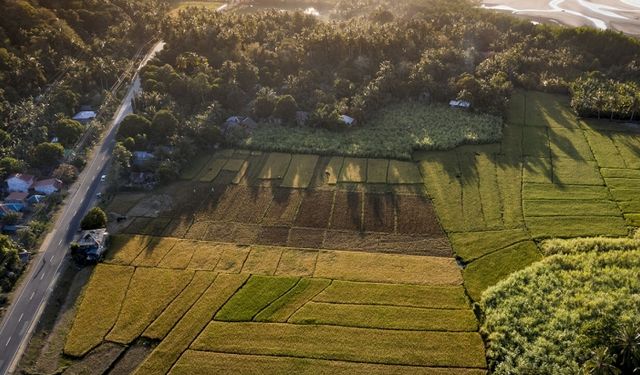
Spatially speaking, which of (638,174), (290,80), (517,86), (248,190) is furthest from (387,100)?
(638,174)

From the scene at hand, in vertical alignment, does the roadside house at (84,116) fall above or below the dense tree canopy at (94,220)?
above

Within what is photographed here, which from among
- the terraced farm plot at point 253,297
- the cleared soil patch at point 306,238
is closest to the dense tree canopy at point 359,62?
the cleared soil patch at point 306,238

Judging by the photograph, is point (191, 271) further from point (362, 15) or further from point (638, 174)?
point (362, 15)

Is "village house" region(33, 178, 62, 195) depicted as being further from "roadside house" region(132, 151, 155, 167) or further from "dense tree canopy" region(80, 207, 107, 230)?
"dense tree canopy" region(80, 207, 107, 230)

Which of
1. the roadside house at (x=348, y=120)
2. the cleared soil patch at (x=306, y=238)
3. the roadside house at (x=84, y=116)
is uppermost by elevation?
the roadside house at (x=348, y=120)

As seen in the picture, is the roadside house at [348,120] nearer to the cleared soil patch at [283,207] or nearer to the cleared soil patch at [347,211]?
the cleared soil patch at [347,211]

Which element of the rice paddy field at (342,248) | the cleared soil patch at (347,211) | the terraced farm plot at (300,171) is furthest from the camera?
the terraced farm plot at (300,171)
